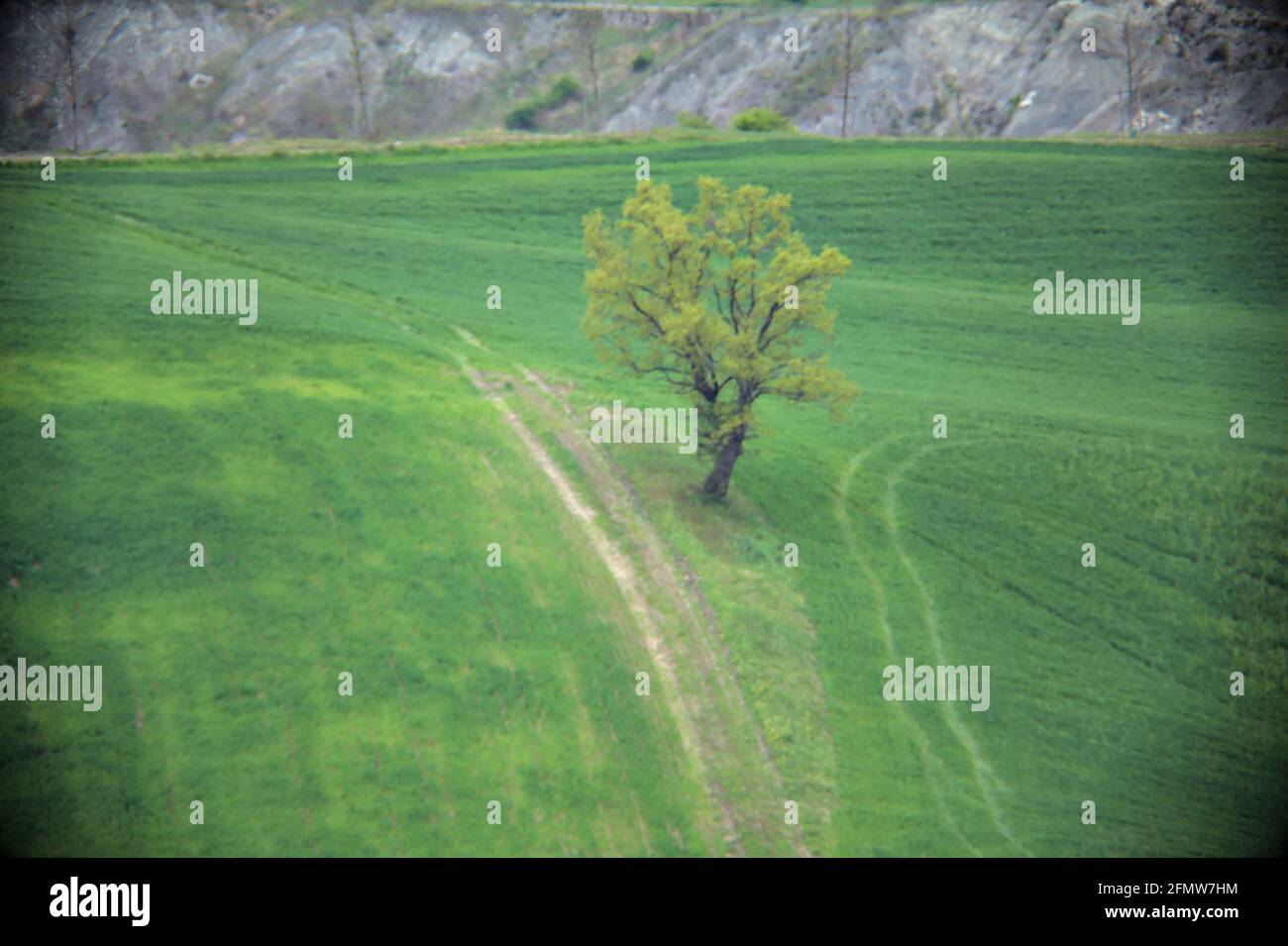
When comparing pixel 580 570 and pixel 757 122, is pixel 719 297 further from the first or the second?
pixel 757 122

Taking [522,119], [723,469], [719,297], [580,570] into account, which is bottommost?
[580,570]

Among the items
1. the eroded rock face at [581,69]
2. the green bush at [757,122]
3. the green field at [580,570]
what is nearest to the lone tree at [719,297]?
the green field at [580,570]

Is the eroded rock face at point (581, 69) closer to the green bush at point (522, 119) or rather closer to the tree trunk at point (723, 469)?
the green bush at point (522, 119)

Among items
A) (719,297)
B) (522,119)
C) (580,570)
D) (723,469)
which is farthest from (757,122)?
(580,570)

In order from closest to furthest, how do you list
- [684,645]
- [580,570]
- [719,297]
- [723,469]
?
[684,645]
[580,570]
[719,297]
[723,469]

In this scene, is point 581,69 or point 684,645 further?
point 581,69

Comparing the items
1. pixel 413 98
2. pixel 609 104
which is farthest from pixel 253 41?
pixel 609 104
